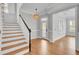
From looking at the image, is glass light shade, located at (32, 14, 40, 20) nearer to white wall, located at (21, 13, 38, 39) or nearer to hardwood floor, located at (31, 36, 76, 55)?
white wall, located at (21, 13, 38, 39)

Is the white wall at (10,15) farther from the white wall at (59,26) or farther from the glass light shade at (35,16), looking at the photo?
the white wall at (59,26)

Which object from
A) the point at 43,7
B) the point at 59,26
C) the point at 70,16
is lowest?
the point at 59,26

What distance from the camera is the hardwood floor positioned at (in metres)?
2.03

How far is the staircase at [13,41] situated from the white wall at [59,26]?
0.66m

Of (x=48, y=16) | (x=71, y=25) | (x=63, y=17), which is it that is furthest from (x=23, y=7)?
(x=71, y=25)

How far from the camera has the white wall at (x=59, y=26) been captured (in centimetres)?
210

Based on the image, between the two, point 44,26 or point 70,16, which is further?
point 44,26

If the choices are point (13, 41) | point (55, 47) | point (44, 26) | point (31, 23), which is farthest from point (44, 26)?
point (13, 41)

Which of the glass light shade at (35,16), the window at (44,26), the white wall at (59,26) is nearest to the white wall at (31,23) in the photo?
the glass light shade at (35,16)

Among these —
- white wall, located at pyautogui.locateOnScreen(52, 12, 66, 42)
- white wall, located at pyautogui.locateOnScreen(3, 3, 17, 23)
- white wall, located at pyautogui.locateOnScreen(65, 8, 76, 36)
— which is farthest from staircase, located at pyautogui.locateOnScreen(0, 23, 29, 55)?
white wall, located at pyautogui.locateOnScreen(65, 8, 76, 36)

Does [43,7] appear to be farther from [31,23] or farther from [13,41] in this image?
[13,41]

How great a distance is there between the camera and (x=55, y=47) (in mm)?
2102

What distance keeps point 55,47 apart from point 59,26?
1.50ft
